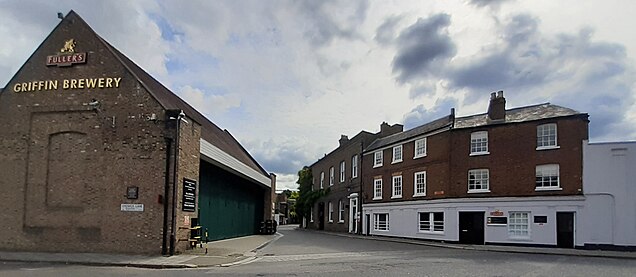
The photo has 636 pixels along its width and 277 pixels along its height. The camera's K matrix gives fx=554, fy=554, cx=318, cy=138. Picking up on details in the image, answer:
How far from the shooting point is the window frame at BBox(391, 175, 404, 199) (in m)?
37.7

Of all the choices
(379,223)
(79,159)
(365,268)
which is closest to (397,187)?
(379,223)

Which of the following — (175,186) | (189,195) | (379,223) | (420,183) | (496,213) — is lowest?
(379,223)

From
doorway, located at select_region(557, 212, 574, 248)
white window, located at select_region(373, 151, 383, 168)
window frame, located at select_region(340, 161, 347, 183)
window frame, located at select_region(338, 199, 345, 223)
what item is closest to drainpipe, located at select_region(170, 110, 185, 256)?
doorway, located at select_region(557, 212, 574, 248)

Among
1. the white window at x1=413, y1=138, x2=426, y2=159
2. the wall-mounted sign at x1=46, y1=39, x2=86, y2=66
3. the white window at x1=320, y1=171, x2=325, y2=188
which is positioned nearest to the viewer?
the wall-mounted sign at x1=46, y1=39, x2=86, y2=66

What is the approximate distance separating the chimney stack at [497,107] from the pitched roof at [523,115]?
338mm

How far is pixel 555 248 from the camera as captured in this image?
92.3 feet

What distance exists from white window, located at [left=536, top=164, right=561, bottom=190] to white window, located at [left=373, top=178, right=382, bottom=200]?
13309mm

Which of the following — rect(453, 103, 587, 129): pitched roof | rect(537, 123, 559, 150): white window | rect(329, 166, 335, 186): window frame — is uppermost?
rect(453, 103, 587, 129): pitched roof

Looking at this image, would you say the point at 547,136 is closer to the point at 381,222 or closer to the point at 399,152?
the point at 399,152

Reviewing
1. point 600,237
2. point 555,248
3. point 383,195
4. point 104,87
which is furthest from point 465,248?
point 104,87

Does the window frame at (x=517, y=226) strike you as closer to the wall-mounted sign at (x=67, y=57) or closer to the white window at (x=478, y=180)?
the white window at (x=478, y=180)

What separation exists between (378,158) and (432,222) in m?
8.97

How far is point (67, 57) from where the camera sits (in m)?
21.2

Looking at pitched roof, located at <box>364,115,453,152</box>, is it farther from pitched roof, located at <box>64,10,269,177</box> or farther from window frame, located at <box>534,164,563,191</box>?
pitched roof, located at <box>64,10,269,177</box>
